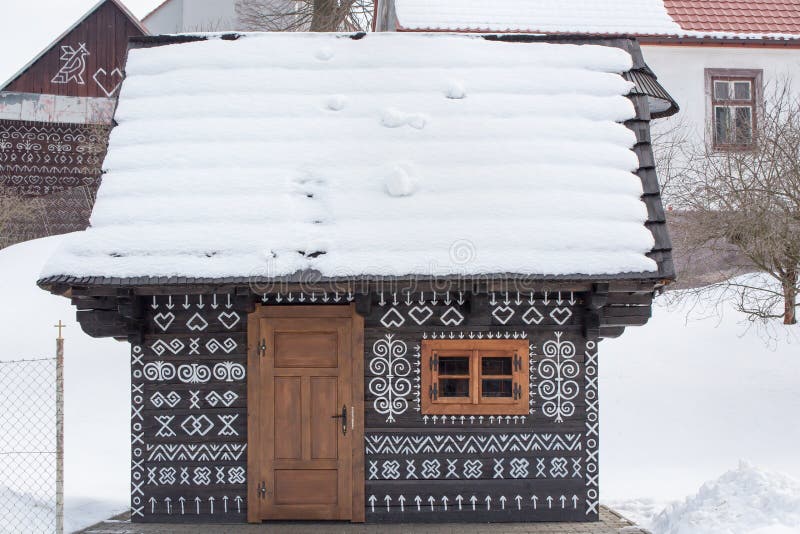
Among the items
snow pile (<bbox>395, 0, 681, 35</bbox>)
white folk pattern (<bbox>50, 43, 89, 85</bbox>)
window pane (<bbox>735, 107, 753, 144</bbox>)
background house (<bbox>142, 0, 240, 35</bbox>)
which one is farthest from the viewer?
background house (<bbox>142, 0, 240, 35</bbox>)

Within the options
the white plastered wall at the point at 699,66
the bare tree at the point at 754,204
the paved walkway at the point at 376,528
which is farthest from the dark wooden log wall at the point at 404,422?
the white plastered wall at the point at 699,66

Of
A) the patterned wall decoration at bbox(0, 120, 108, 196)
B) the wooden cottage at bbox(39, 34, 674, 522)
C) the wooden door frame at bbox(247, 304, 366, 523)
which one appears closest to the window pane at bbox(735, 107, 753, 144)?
the wooden cottage at bbox(39, 34, 674, 522)

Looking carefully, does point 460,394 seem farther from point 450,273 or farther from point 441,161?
point 441,161

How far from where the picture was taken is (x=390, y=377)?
8344 millimetres

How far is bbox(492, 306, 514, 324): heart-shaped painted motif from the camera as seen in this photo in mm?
8383

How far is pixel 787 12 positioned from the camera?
1945 centimetres

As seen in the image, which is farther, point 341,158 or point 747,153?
point 747,153

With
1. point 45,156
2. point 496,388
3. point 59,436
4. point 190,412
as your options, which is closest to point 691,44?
point 496,388

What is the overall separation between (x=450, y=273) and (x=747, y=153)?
1078 cm

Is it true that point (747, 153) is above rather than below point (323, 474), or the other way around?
above

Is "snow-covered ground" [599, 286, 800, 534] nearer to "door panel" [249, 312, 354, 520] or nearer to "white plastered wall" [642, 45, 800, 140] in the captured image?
"door panel" [249, 312, 354, 520]

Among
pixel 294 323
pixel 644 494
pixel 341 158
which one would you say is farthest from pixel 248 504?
pixel 644 494

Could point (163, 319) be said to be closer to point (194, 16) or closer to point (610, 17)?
point (610, 17)

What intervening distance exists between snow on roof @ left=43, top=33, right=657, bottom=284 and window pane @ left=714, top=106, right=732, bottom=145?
914 centimetres
